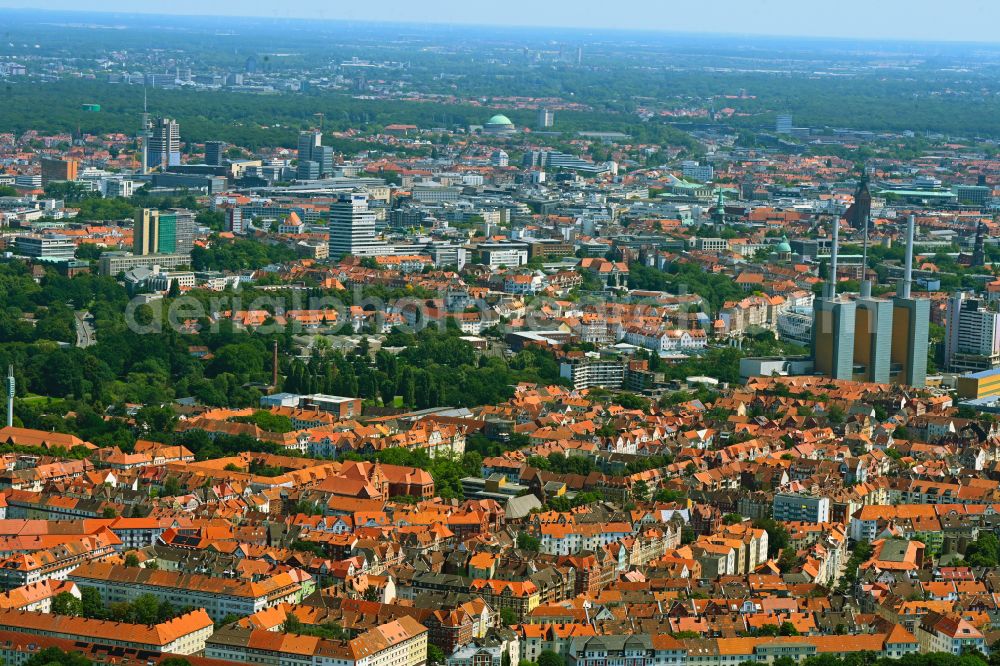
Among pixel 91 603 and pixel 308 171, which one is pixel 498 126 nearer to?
pixel 308 171

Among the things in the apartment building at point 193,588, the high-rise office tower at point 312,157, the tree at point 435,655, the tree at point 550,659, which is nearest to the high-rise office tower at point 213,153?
the high-rise office tower at point 312,157

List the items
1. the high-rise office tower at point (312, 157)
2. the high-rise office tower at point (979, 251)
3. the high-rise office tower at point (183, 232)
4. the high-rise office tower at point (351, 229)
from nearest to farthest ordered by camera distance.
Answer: the high-rise office tower at point (183, 232) < the high-rise office tower at point (351, 229) < the high-rise office tower at point (979, 251) < the high-rise office tower at point (312, 157)

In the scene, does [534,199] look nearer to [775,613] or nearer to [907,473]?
[907,473]

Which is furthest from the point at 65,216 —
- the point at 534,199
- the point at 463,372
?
the point at 463,372

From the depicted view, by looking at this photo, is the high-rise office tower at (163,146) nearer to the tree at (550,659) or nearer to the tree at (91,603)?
the tree at (91,603)

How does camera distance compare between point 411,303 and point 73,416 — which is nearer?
point 73,416

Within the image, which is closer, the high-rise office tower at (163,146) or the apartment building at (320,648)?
the apartment building at (320,648)

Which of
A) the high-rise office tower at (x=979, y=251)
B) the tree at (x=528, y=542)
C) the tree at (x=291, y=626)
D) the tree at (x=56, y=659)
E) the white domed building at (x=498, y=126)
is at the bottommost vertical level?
the white domed building at (x=498, y=126)
